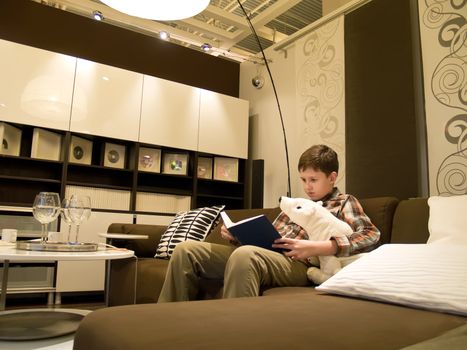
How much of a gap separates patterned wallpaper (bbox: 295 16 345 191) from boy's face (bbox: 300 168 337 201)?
48.2 inches

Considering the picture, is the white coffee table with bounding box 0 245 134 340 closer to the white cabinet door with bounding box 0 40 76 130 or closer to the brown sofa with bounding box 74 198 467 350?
the brown sofa with bounding box 74 198 467 350

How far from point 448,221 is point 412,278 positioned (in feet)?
1.57

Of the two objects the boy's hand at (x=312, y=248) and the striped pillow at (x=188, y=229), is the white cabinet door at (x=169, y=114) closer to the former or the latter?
the striped pillow at (x=188, y=229)

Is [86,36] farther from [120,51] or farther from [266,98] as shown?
[266,98]

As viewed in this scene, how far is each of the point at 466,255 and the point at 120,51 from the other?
3.68 metres

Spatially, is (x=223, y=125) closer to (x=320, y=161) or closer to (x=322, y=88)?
(x=322, y=88)

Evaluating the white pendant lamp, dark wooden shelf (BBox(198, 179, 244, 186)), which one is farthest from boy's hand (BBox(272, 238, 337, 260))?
dark wooden shelf (BBox(198, 179, 244, 186))

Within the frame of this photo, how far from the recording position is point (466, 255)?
1024 mm

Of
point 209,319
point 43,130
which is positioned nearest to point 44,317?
point 209,319

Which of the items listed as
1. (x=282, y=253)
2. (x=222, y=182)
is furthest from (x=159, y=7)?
(x=222, y=182)

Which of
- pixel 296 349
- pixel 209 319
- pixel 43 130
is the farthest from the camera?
pixel 43 130

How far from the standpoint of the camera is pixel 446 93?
2266mm

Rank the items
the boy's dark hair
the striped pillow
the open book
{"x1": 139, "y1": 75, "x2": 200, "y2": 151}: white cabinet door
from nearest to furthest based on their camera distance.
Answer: the open book → the boy's dark hair → the striped pillow → {"x1": 139, "y1": 75, "x2": 200, "y2": 151}: white cabinet door

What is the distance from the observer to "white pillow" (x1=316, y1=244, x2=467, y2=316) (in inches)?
36.1
